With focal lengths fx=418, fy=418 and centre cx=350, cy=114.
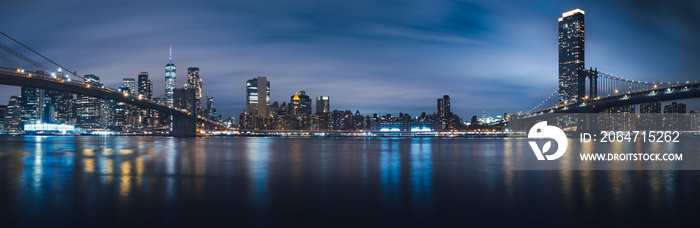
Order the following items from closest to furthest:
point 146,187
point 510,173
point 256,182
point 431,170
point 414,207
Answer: point 414,207 < point 146,187 < point 256,182 < point 510,173 < point 431,170

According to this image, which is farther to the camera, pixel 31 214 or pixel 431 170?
pixel 431 170

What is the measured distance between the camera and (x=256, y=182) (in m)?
17.9

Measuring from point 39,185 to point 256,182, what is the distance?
8.52 meters

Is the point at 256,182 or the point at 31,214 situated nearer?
the point at 31,214

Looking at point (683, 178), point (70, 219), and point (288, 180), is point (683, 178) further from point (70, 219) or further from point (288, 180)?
point (70, 219)

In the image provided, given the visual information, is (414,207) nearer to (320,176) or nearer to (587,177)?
(320,176)

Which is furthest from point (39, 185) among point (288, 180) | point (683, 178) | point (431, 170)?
point (683, 178)

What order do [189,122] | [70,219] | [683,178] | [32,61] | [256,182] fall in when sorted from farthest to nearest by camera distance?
[189,122], [32,61], [683,178], [256,182], [70,219]

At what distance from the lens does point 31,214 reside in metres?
11.1

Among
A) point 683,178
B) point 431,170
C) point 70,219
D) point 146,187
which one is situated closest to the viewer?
point 70,219

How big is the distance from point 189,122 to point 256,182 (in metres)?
104

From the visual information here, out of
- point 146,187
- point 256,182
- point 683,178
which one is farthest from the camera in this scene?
point 683,178

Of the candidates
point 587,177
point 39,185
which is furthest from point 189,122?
point 587,177

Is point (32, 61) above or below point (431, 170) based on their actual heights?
above
